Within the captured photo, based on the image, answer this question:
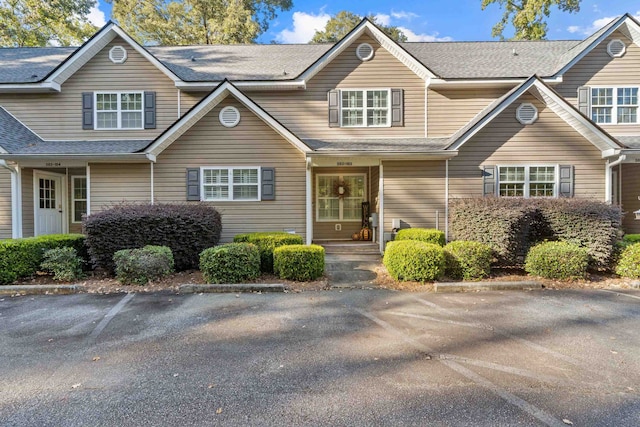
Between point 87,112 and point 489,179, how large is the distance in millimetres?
13114

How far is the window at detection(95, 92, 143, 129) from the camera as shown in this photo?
11.3 meters

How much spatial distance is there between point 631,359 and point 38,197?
14.7 metres

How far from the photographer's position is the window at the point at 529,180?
1010cm

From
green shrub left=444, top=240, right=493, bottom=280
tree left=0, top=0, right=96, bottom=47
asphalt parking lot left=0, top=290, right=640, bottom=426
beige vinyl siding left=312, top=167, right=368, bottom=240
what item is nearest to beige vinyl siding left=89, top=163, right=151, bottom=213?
asphalt parking lot left=0, top=290, right=640, bottom=426

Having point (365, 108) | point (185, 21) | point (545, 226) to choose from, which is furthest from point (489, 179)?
point (185, 21)

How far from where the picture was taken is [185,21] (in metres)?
25.3

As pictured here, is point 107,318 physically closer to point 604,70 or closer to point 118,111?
point 118,111

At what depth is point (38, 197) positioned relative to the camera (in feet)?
36.0

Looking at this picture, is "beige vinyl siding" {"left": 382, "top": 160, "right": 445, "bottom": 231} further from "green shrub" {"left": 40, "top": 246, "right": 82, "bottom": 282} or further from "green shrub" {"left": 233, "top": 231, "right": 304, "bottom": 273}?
"green shrub" {"left": 40, "top": 246, "right": 82, "bottom": 282}

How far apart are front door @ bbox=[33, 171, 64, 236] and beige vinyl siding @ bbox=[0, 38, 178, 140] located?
145 centimetres

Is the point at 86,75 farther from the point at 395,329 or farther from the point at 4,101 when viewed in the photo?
the point at 395,329

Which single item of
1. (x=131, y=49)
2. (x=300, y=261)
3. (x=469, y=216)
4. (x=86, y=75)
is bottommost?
(x=300, y=261)

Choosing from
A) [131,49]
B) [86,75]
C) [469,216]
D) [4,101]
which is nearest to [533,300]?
[469,216]

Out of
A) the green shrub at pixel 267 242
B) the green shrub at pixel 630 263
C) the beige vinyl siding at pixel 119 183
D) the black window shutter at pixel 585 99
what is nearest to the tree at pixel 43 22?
the beige vinyl siding at pixel 119 183
